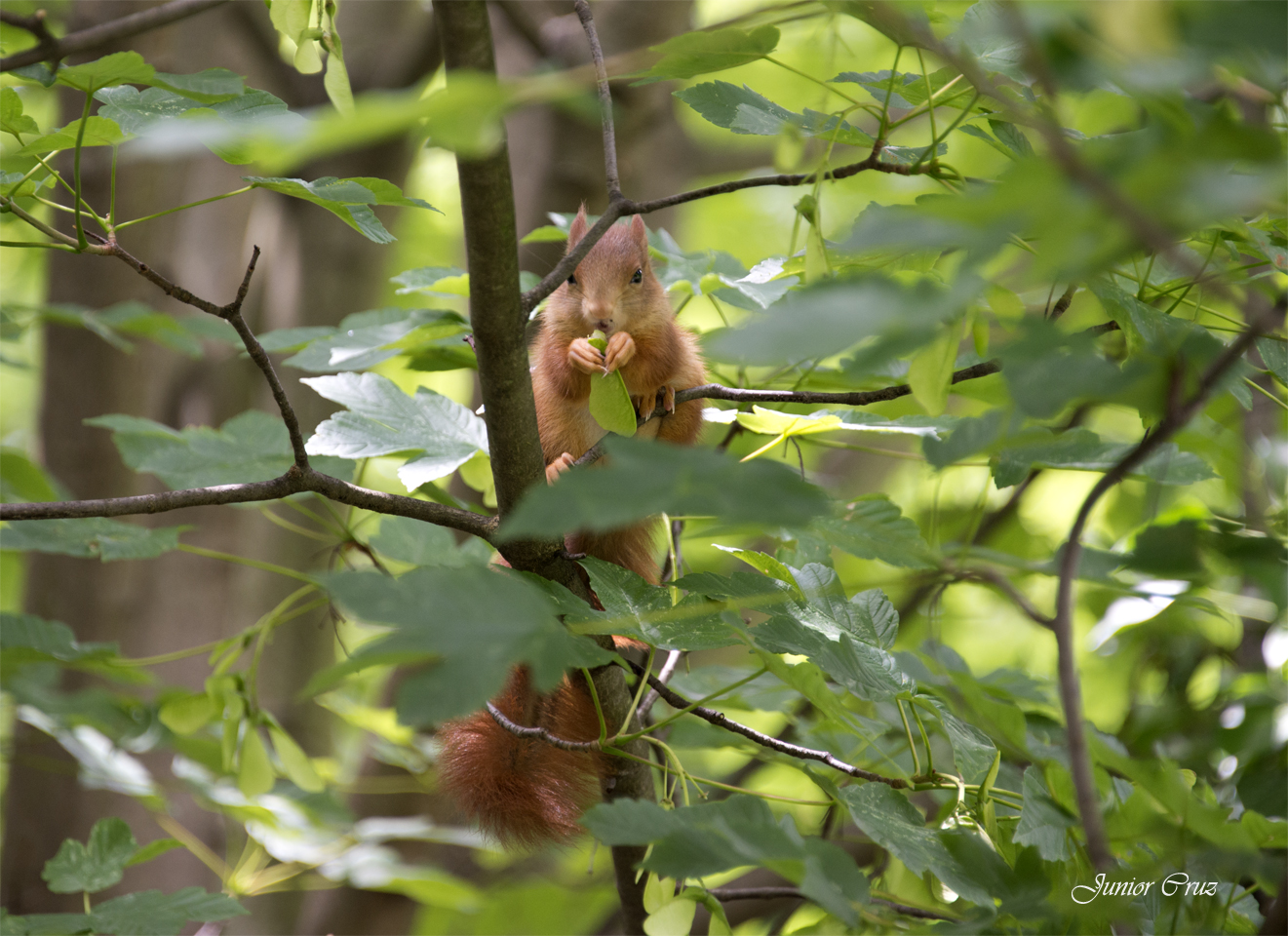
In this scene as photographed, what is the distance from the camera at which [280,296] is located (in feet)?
8.86

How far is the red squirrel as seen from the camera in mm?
1294

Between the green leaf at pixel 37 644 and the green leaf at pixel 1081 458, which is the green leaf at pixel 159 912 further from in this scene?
the green leaf at pixel 1081 458

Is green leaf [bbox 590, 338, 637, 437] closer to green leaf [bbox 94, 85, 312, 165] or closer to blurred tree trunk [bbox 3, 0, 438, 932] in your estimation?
green leaf [bbox 94, 85, 312, 165]

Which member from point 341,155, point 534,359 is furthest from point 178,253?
point 534,359

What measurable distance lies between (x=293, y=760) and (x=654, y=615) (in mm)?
863

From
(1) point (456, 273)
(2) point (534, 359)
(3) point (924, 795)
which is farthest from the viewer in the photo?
(3) point (924, 795)

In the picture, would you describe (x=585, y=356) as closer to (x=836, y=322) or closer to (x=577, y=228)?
(x=577, y=228)

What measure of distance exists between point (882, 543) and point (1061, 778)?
323mm

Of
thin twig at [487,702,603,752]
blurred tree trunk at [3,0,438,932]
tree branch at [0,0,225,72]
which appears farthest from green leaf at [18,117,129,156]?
blurred tree trunk at [3,0,438,932]

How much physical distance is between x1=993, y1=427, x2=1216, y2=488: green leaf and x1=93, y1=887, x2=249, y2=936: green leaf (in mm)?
1038

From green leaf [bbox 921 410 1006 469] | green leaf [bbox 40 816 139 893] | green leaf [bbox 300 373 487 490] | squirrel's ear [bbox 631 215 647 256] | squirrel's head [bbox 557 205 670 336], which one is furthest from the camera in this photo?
squirrel's ear [bbox 631 215 647 256]

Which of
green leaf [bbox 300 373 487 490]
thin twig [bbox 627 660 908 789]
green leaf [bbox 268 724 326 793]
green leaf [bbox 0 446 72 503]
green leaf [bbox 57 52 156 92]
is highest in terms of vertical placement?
green leaf [bbox 57 52 156 92]

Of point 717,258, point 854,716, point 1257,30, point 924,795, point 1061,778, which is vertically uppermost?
point 1257,30

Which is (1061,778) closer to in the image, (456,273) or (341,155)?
(456,273)
